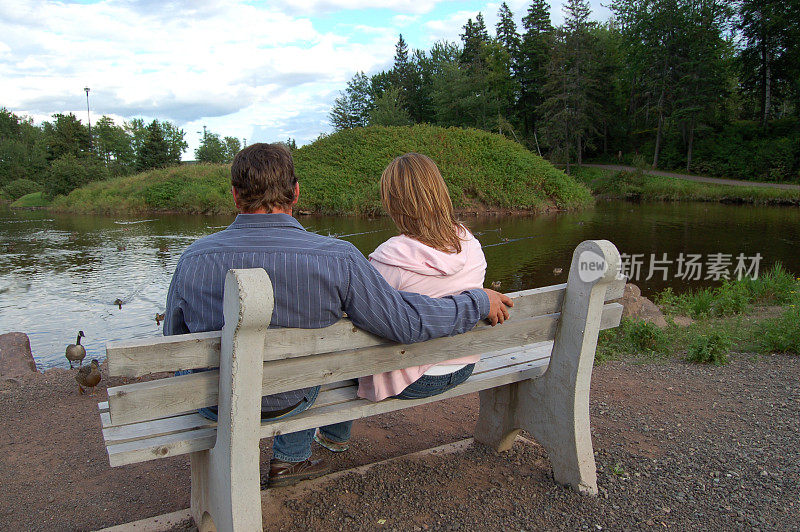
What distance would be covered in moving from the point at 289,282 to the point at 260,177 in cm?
49

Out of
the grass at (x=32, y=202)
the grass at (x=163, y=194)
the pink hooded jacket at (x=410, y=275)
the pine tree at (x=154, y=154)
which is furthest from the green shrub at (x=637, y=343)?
the pine tree at (x=154, y=154)

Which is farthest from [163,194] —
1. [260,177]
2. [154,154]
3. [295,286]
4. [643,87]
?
[643,87]

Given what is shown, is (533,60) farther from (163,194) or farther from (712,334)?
(712,334)

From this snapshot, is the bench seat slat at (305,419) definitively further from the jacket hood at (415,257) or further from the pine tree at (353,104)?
the pine tree at (353,104)

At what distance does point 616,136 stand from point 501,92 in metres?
11.4

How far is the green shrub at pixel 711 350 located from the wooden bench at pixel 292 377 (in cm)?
296

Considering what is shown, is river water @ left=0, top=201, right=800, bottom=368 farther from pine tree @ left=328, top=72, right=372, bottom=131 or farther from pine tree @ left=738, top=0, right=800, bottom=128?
pine tree @ left=328, top=72, right=372, bottom=131

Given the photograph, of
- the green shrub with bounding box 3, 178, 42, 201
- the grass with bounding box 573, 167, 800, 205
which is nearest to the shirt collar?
the grass with bounding box 573, 167, 800, 205

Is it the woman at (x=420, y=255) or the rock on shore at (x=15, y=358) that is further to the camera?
the rock on shore at (x=15, y=358)

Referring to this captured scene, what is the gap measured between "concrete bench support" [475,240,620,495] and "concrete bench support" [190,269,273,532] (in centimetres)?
134

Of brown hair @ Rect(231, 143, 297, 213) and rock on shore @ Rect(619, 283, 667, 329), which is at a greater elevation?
brown hair @ Rect(231, 143, 297, 213)

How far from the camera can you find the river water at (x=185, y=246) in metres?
9.45

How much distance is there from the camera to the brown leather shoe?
8.87 feet

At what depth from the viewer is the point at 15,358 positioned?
19.9 feet
